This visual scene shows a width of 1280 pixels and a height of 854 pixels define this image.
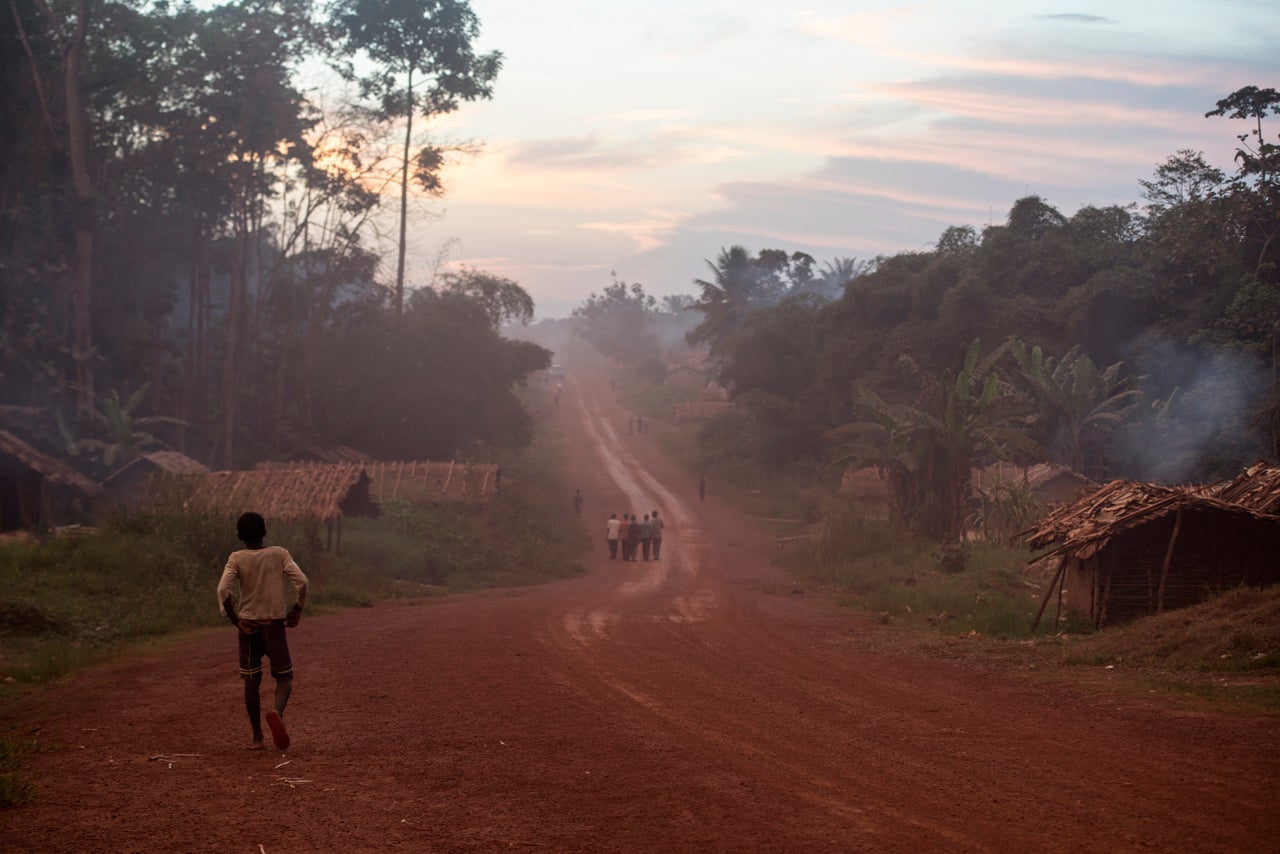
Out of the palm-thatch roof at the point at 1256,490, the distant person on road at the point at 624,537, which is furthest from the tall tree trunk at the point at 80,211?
the palm-thatch roof at the point at 1256,490

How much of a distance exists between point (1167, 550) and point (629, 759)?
30.9 ft

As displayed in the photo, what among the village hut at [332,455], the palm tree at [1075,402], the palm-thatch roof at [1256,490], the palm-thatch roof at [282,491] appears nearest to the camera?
the palm-thatch roof at [1256,490]

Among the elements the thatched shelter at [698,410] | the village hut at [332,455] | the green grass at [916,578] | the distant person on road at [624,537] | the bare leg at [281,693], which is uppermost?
the thatched shelter at [698,410]

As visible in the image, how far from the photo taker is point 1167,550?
1411 cm

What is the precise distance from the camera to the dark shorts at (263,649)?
316 inches

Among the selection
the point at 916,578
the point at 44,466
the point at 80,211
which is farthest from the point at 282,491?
the point at 80,211

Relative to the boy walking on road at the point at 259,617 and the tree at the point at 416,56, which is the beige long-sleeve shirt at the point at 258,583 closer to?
the boy walking on road at the point at 259,617

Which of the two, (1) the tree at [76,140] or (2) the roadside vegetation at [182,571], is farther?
(1) the tree at [76,140]

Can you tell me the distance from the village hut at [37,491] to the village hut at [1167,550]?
25.9m

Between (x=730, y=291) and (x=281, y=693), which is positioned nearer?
(x=281, y=693)

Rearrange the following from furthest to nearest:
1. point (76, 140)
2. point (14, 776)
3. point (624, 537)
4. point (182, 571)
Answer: point (76, 140)
point (624, 537)
point (182, 571)
point (14, 776)

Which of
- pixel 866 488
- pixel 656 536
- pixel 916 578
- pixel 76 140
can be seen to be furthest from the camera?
pixel 866 488

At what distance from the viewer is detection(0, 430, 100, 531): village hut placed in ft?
96.3

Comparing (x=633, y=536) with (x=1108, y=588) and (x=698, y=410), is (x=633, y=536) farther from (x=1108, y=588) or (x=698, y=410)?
(x=698, y=410)
